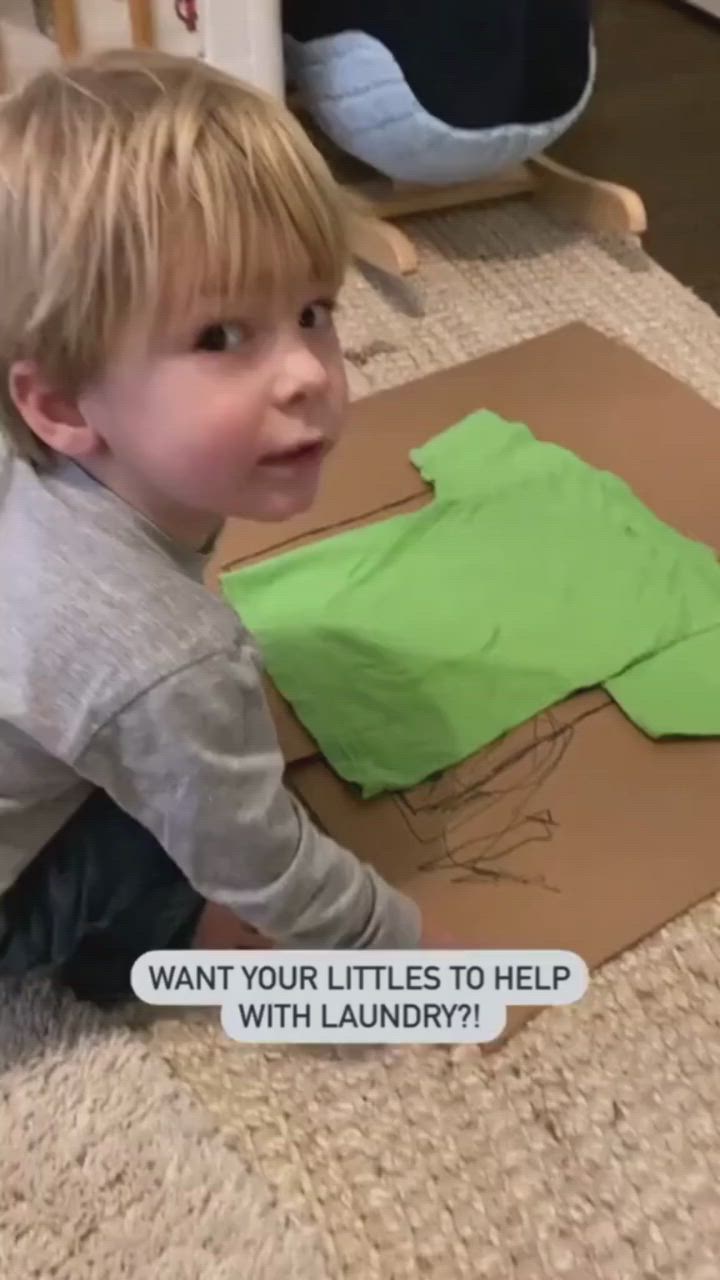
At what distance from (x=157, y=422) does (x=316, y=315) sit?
0.35 feet

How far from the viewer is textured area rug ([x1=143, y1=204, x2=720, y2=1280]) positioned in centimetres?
86

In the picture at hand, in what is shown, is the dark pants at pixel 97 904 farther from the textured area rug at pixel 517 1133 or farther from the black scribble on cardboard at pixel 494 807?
the black scribble on cardboard at pixel 494 807

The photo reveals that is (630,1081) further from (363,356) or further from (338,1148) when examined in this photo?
(363,356)

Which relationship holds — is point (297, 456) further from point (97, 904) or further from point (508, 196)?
point (508, 196)

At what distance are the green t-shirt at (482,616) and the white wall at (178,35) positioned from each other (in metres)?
0.45

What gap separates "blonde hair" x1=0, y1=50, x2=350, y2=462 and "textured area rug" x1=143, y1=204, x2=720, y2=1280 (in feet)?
1.56

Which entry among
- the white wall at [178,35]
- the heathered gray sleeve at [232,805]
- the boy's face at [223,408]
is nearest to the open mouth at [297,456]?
the boy's face at [223,408]

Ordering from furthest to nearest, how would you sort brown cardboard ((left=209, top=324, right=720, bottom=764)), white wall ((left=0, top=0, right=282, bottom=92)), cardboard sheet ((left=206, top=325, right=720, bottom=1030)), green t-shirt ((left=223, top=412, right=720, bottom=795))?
white wall ((left=0, top=0, right=282, bottom=92)), brown cardboard ((left=209, top=324, right=720, bottom=764)), green t-shirt ((left=223, top=412, right=720, bottom=795)), cardboard sheet ((left=206, top=325, right=720, bottom=1030))

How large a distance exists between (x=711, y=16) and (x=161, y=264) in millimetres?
1646

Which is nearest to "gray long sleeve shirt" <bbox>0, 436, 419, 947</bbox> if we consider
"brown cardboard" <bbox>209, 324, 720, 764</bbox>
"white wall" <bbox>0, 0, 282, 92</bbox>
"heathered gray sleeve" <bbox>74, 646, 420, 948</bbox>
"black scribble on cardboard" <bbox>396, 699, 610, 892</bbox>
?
"heathered gray sleeve" <bbox>74, 646, 420, 948</bbox>

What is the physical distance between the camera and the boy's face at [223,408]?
2.34ft

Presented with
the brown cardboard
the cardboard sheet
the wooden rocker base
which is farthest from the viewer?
the wooden rocker base

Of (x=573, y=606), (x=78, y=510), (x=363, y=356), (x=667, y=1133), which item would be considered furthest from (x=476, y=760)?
(x=363, y=356)

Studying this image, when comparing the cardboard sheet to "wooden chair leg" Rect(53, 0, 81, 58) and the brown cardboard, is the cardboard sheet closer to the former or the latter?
the brown cardboard
